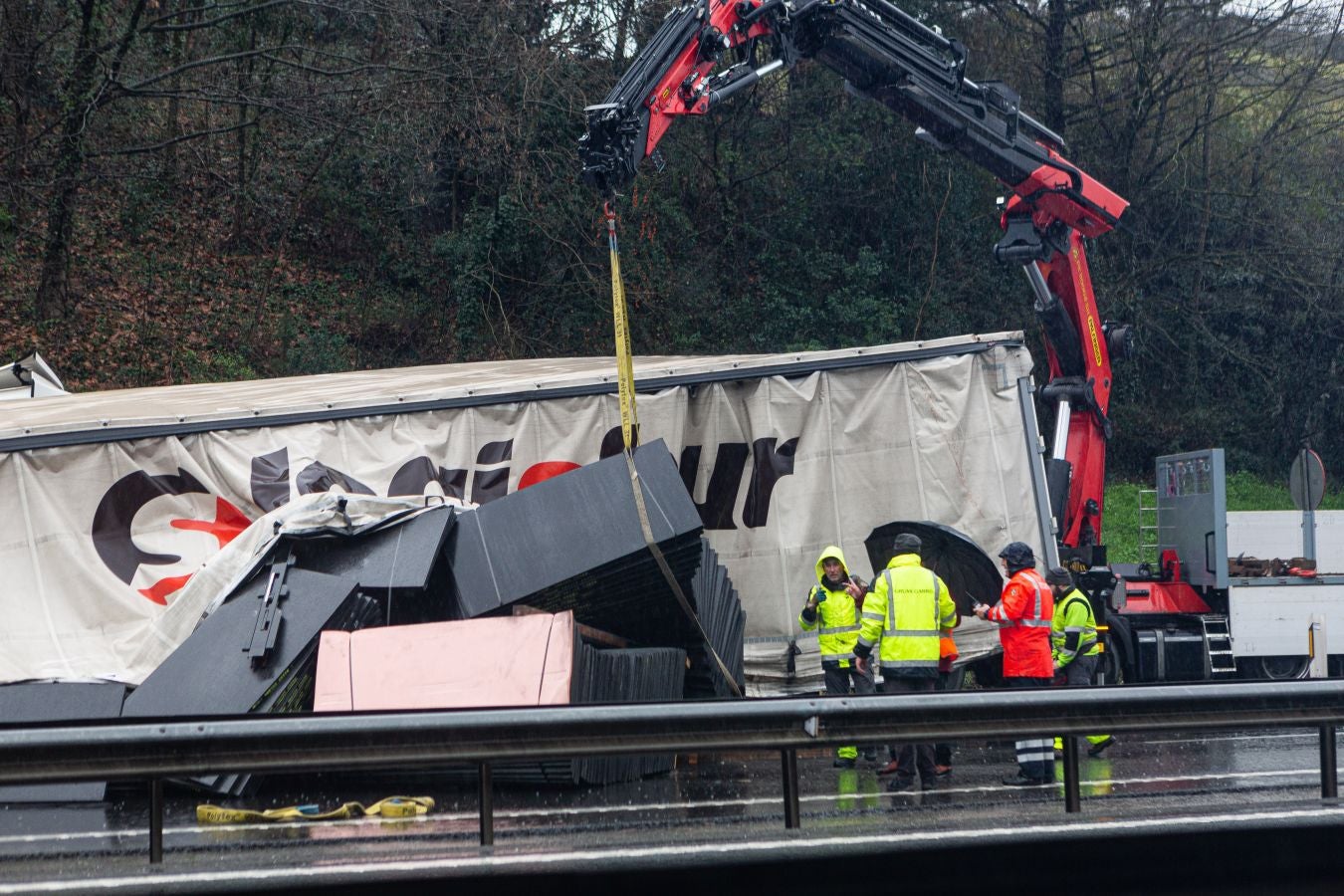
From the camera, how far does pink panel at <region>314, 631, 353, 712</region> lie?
8.12m

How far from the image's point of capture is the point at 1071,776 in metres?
5.40

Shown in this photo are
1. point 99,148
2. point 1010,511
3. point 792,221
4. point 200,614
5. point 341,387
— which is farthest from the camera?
point 792,221

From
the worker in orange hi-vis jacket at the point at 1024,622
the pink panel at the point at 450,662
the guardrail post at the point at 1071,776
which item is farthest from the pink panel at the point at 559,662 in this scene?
the guardrail post at the point at 1071,776

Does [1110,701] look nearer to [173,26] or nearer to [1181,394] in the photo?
[173,26]

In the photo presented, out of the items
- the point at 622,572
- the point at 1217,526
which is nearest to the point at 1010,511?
the point at 1217,526

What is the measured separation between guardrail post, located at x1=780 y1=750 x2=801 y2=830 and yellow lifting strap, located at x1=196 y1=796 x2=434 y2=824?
2390 mm

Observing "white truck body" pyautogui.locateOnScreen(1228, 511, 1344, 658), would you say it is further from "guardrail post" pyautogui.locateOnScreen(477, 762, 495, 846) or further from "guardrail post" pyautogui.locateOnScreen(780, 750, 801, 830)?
"guardrail post" pyautogui.locateOnScreen(477, 762, 495, 846)

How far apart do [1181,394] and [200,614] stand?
23394 millimetres

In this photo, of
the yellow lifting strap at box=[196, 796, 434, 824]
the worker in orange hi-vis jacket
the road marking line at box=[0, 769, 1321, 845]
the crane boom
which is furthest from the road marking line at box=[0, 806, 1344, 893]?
the crane boom

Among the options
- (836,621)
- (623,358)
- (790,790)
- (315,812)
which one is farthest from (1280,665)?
(315,812)

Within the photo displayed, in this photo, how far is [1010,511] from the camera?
11.1 meters

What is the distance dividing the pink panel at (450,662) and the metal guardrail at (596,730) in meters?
3.02

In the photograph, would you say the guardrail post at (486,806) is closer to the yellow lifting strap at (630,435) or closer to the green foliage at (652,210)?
the yellow lifting strap at (630,435)

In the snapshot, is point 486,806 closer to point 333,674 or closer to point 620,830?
point 620,830
